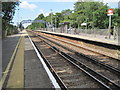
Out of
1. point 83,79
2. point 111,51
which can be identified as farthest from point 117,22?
point 83,79

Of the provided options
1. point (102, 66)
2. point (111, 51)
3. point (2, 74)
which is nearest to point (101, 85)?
point (102, 66)

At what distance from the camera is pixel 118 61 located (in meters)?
8.95

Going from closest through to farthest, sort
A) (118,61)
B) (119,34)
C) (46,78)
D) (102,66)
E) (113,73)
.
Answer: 1. (46,78)
2. (113,73)
3. (102,66)
4. (118,61)
5. (119,34)

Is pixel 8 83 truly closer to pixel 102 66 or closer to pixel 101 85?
pixel 101 85

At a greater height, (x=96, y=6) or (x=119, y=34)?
(x=96, y=6)

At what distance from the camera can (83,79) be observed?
237 inches

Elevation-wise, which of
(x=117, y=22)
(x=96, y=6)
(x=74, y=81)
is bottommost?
(x=74, y=81)

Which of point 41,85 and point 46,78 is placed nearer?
point 41,85

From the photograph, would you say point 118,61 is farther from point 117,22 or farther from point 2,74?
point 117,22

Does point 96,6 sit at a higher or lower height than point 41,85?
higher

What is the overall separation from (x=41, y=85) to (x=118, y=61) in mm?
5876

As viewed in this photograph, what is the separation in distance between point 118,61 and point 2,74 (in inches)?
272

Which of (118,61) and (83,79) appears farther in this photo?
(118,61)

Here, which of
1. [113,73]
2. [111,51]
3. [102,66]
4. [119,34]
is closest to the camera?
[113,73]
